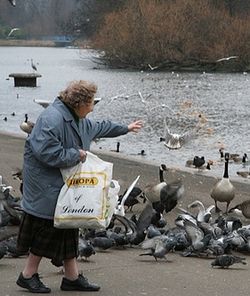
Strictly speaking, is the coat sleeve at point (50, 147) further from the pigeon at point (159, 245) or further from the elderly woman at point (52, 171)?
the pigeon at point (159, 245)

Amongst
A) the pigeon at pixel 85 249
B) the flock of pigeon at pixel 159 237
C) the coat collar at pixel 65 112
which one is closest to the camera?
the coat collar at pixel 65 112

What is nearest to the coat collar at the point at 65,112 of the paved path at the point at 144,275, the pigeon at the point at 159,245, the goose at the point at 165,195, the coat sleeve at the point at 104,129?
the coat sleeve at the point at 104,129

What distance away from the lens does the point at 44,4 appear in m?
149

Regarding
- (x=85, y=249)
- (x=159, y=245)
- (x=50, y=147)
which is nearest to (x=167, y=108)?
(x=159, y=245)

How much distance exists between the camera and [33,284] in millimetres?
5844

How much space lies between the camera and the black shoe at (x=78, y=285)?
19.5 feet

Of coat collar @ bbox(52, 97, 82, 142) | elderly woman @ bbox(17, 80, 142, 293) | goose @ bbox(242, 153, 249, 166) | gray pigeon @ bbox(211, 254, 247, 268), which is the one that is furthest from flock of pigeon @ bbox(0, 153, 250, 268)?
goose @ bbox(242, 153, 249, 166)

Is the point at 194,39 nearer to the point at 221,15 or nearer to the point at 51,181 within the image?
the point at 221,15

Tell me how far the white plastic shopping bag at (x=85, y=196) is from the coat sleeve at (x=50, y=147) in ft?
0.30

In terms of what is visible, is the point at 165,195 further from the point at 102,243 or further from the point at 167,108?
the point at 167,108

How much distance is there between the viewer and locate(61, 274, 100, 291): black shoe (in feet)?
19.5

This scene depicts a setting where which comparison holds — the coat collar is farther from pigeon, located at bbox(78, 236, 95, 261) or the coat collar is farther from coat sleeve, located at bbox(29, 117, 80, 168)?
pigeon, located at bbox(78, 236, 95, 261)

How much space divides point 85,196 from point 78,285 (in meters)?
0.70

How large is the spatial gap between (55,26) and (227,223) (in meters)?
144
